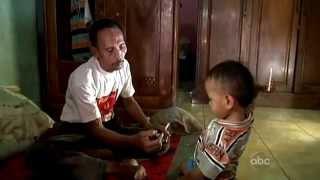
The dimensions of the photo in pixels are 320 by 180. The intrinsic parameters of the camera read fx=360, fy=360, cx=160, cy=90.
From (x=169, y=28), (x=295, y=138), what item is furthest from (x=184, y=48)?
(x=295, y=138)

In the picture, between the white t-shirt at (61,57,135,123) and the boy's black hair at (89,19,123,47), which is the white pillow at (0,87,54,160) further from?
the boy's black hair at (89,19,123,47)

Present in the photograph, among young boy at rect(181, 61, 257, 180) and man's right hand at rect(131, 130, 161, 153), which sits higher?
young boy at rect(181, 61, 257, 180)

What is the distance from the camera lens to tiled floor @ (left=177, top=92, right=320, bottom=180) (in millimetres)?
1715

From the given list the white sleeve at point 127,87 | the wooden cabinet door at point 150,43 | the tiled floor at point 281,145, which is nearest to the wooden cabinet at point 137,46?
the wooden cabinet door at point 150,43

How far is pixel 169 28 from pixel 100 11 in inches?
19.9

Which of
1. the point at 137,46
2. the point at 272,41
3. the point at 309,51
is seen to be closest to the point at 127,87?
the point at 137,46

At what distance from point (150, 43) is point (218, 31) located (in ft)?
2.79

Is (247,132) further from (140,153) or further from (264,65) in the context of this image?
(264,65)

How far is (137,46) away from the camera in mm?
2598

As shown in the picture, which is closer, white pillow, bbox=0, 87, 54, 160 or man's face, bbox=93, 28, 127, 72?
man's face, bbox=93, 28, 127, 72

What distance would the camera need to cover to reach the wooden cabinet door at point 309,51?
10.1ft

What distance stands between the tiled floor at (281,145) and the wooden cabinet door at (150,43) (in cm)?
39

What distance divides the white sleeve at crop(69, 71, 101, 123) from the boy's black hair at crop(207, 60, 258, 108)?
548 mm

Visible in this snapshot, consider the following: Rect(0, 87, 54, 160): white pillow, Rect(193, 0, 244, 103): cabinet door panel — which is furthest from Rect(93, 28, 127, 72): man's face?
Rect(193, 0, 244, 103): cabinet door panel
